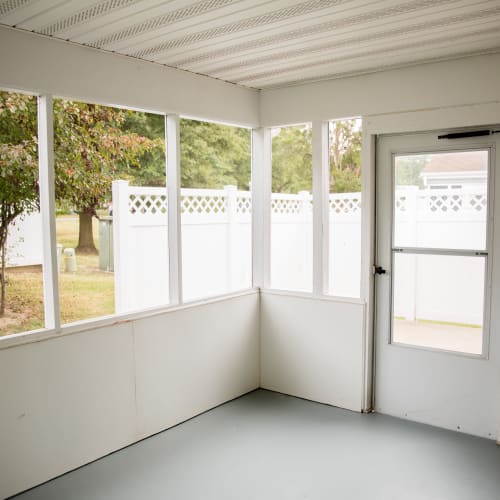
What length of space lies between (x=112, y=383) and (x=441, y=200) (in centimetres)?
260

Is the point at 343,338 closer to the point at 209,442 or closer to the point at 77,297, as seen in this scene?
the point at 209,442

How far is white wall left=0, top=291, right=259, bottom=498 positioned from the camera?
2895 mm

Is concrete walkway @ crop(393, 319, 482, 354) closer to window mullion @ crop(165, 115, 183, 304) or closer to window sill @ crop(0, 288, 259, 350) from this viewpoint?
window sill @ crop(0, 288, 259, 350)

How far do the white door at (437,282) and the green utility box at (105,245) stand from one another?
201cm

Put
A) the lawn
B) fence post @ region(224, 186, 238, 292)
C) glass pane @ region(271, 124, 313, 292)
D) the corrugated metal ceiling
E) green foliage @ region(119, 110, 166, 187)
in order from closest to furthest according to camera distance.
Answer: the corrugated metal ceiling
the lawn
green foliage @ region(119, 110, 166, 187)
glass pane @ region(271, 124, 313, 292)
fence post @ region(224, 186, 238, 292)

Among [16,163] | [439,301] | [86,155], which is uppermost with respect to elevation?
[86,155]

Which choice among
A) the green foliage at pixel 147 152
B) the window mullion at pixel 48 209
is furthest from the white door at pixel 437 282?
the window mullion at pixel 48 209

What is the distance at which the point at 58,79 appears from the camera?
9.87ft

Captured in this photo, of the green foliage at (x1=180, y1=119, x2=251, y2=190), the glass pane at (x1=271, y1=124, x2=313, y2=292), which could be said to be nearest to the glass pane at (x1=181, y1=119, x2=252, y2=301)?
the glass pane at (x1=271, y1=124, x2=313, y2=292)

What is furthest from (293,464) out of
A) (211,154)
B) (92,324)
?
(211,154)

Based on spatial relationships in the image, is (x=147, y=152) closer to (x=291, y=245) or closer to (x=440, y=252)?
(x=291, y=245)

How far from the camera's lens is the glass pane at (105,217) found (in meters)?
3.37

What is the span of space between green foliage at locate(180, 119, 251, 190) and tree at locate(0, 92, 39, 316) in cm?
425

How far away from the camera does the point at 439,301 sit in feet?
12.3
